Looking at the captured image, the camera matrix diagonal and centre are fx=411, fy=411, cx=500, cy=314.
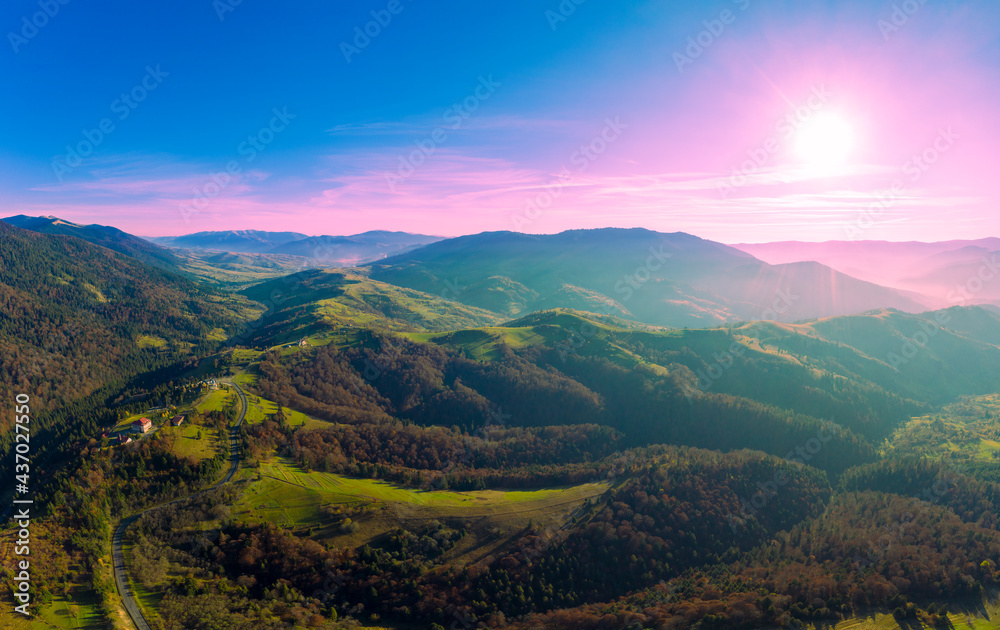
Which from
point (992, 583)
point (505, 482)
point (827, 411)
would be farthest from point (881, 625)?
point (827, 411)

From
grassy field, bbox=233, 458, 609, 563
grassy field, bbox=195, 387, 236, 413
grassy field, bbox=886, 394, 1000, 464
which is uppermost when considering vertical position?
grassy field, bbox=195, 387, 236, 413

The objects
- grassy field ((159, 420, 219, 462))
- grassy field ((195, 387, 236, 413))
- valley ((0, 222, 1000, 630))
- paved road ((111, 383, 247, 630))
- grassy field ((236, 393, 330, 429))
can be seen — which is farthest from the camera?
grassy field ((236, 393, 330, 429))

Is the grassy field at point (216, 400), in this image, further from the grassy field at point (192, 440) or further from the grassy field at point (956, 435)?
the grassy field at point (956, 435)

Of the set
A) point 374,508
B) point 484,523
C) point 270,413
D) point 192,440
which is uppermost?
point 192,440

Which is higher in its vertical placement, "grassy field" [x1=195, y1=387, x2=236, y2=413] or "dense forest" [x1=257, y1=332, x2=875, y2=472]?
"grassy field" [x1=195, y1=387, x2=236, y2=413]

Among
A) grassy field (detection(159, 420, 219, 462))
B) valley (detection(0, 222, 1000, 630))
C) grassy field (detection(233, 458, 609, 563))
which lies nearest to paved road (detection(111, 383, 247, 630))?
valley (detection(0, 222, 1000, 630))

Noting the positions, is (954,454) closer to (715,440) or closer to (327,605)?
(715,440)

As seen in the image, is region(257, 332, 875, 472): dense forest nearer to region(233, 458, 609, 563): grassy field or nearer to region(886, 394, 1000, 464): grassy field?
region(886, 394, 1000, 464): grassy field

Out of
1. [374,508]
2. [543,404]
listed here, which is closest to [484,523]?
[374,508]

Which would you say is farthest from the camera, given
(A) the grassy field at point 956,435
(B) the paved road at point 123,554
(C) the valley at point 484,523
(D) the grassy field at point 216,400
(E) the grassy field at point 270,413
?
(A) the grassy field at point 956,435

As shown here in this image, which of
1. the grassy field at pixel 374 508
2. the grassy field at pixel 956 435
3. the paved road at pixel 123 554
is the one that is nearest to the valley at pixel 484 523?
the grassy field at pixel 374 508

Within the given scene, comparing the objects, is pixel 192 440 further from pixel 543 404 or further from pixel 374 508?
pixel 543 404
